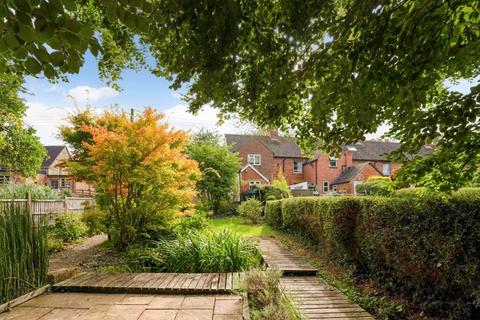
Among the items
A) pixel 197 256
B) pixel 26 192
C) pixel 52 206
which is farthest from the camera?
pixel 52 206

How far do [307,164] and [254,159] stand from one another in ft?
20.5

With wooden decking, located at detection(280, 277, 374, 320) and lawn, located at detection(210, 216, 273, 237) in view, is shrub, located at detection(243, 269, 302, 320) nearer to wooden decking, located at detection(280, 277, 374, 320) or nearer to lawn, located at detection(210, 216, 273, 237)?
wooden decking, located at detection(280, 277, 374, 320)

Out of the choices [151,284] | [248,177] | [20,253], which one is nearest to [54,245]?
[20,253]

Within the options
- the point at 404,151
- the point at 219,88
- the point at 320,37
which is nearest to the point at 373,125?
the point at 404,151

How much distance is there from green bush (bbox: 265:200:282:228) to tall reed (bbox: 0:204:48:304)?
11.6m

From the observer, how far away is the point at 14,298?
14.3 feet

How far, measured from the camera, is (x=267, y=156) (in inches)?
1266

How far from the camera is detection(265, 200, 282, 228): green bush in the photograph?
603 inches

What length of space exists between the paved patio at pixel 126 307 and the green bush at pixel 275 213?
10798 mm

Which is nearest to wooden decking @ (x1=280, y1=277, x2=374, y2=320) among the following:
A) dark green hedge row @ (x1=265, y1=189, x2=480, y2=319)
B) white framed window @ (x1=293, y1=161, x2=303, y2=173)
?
dark green hedge row @ (x1=265, y1=189, x2=480, y2=319)

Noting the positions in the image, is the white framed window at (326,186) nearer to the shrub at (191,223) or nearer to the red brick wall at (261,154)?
the red brick wall at (261,154)

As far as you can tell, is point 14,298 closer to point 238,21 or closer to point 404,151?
point 238,21

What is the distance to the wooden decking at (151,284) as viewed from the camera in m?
4.98

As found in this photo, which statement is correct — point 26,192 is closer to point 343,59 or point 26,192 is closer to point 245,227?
point 245,227
